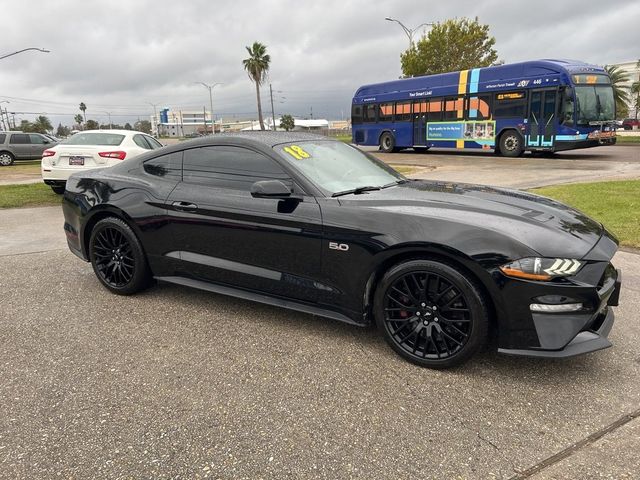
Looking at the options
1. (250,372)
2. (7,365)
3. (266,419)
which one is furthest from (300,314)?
(7,365)

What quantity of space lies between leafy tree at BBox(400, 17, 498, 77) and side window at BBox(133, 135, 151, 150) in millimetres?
26725

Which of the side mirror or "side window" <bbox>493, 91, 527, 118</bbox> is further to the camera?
"side window" <bbox>493, 91, 527, 118</bbox>

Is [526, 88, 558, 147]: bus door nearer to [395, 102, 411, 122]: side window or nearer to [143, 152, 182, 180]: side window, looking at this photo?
[395, 102, 411, 122]: side window

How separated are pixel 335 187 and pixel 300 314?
1100mm

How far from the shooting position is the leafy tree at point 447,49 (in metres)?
32.9

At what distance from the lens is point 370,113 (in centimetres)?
2398

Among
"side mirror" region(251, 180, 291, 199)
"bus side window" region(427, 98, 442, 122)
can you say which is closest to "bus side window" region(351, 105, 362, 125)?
"bus side window" region(427, 98, 442, 122)

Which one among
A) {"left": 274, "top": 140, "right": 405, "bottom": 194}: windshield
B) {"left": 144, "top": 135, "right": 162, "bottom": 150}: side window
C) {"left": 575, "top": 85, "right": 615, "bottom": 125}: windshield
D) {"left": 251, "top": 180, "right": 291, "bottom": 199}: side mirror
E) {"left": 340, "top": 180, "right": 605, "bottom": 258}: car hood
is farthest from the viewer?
{"left": 575, "top": 85, "right": 615, "bottom": 125}: windshield

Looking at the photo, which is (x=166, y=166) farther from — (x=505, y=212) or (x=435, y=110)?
(x=435, y=110)

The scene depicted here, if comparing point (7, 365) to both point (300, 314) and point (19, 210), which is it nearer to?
point (300, 314)

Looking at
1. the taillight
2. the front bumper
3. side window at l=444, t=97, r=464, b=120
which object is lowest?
the front bumper

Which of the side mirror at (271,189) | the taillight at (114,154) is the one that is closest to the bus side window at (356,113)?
the taillight at (114,154)

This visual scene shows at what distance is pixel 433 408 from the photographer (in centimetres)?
257

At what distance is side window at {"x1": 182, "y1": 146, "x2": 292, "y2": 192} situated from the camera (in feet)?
11.7
